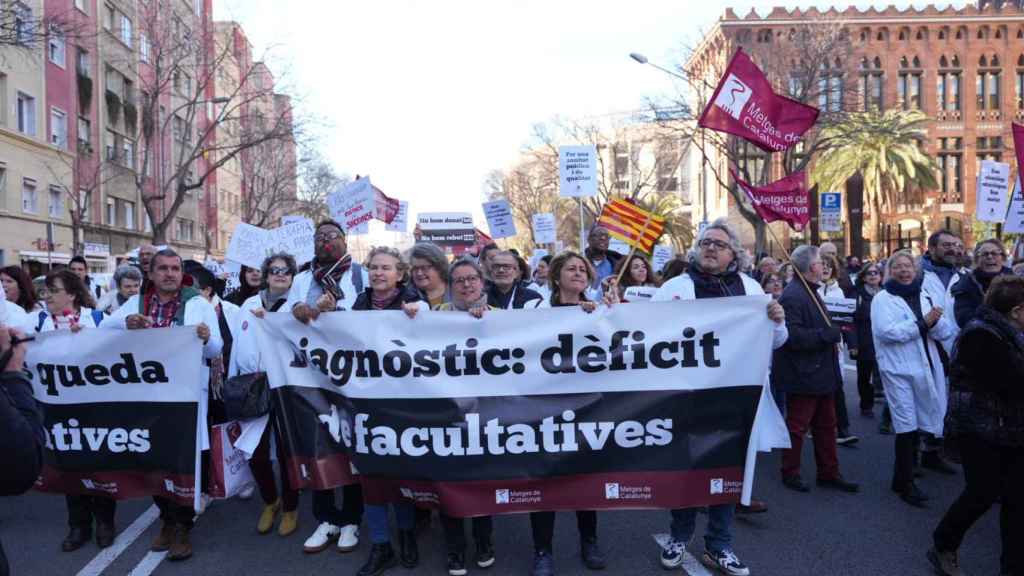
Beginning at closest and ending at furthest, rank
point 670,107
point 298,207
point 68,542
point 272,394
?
point 272,394, point 68,542, point 670,107, point 298,207

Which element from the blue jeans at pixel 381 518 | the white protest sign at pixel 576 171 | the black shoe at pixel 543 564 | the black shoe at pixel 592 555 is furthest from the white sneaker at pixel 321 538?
the white protest sign at pixel 576 171

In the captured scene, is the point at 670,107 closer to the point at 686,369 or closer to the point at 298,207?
the point at 686,369

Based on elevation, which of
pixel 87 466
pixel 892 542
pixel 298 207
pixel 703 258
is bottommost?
pixel 892 542

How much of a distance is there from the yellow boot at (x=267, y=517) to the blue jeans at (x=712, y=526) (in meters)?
2.75

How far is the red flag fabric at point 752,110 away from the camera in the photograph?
6.05 metres

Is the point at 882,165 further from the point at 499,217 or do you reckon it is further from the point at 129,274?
the point at 129,274

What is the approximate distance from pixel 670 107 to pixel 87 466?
24505 millimetres

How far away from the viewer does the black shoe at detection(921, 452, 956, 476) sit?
21.9ft

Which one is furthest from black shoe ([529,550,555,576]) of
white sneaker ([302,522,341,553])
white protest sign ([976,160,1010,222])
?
white protest sign ([976,160,1010,222])

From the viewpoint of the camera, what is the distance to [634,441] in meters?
4.40

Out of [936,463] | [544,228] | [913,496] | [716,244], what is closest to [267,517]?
[716,244]

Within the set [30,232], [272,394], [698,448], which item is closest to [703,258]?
[698,448]

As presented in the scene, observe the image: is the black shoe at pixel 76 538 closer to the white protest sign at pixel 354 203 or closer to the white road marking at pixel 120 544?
the white road marking at pixel 120 544

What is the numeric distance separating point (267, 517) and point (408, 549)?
1323 mm
